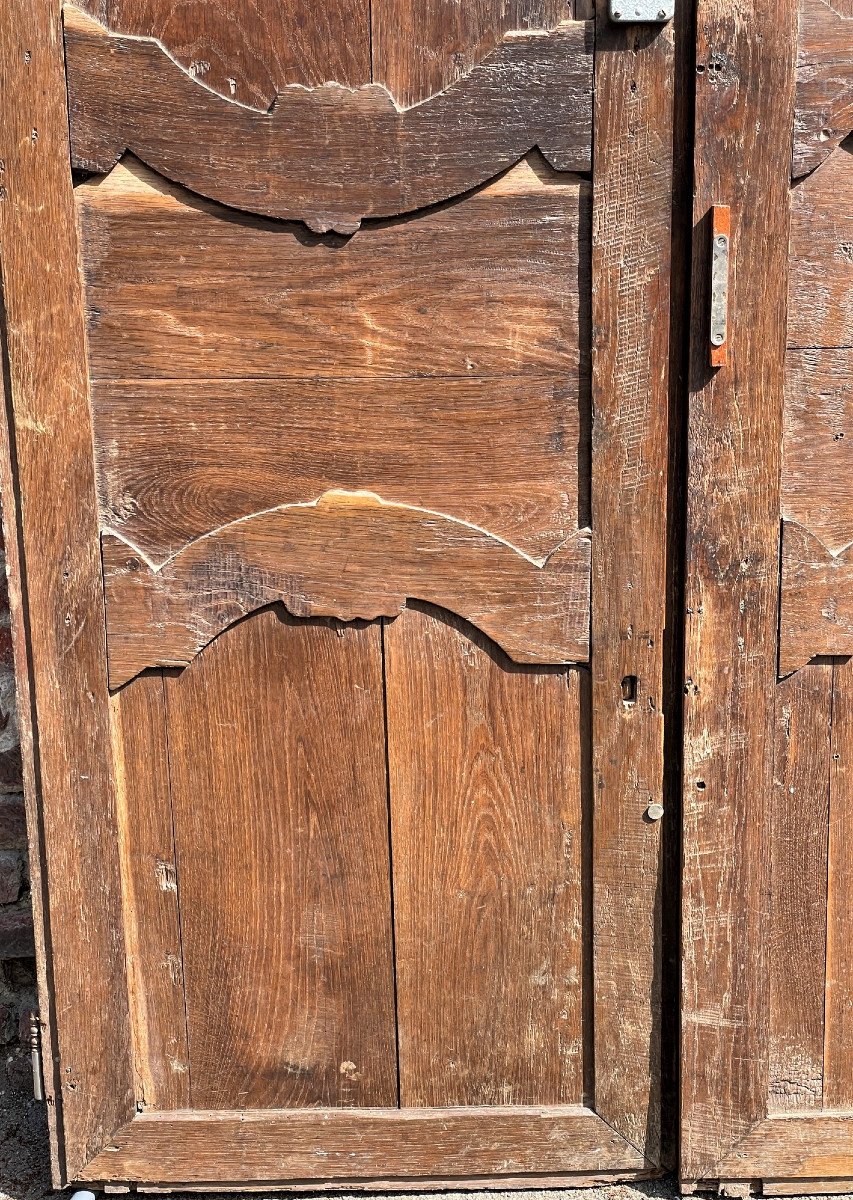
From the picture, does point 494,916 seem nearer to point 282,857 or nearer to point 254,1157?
point 282,857

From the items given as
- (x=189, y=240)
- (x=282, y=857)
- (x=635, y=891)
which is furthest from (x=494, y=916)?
(x=189, y=240)

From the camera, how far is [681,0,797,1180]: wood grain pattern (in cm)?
135

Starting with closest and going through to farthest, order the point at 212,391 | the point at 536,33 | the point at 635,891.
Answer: the point at 536,33 < the point at 212,391 < the point at 635,891

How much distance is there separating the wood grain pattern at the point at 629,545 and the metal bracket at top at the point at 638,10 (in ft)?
0.05

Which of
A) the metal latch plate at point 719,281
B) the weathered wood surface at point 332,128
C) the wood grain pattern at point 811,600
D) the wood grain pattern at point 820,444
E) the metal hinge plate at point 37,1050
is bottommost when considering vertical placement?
the metal hinge plate at point 37,1050

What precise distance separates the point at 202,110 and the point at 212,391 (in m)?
0.38

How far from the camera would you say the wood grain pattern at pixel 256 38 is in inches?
53.1

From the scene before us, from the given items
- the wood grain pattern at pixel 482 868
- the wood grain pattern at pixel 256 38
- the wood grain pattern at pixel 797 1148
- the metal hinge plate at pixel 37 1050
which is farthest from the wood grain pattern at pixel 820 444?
the metal hinge plate at pixel 37 1050

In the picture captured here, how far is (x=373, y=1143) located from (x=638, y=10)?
175cm

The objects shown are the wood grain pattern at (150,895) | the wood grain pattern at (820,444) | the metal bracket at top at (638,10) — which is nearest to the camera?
the metal bracket at top at (638,10)

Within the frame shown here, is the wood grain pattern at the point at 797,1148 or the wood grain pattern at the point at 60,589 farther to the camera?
the wood grain pattern at the point at 797,1148

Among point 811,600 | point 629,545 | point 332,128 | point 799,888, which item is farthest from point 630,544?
point 332,128

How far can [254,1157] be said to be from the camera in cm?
164

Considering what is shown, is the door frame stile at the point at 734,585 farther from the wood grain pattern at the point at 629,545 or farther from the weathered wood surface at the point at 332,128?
the weathered wood surface at the point at 332,128
